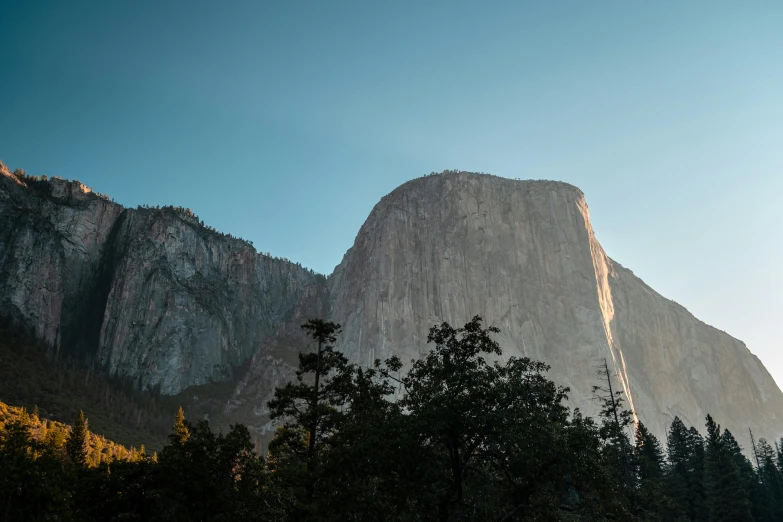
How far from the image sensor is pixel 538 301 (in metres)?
129

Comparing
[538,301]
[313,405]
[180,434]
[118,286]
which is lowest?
[313,405]

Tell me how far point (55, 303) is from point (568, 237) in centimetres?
14679

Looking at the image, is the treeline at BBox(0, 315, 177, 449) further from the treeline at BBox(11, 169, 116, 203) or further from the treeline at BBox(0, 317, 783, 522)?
the treeline at BBox(0, 317, 783, 522)

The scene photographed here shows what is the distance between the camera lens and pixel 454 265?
Answer: 137375 millimetres

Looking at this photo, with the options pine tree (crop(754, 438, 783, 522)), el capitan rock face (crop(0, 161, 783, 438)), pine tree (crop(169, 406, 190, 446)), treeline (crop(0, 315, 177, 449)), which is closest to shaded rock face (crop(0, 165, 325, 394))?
el capitan rock face (crop(0, 161, 783, 438))

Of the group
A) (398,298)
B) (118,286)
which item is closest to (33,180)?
(118,286)

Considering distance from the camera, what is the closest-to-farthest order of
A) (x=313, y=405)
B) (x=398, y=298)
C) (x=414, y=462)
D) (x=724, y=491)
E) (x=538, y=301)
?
(x=414, y=462)
(x=313, y=405)
(x=724, y=491)
(x=538, y=301)
(x=398, y=298)

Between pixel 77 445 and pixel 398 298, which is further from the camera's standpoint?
pixel 398 298

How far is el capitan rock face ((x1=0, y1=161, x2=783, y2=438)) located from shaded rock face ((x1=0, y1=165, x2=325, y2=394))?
44cm

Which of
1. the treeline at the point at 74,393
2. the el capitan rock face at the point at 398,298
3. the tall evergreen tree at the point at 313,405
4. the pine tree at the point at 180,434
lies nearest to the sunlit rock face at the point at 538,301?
the el capitan rock face at the point at 398,298

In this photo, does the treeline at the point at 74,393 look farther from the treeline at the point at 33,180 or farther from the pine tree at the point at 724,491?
the pine tree at the point at 724,491

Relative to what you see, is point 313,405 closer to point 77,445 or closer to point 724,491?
point 724,491

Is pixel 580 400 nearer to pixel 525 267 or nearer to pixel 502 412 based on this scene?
pixel 525 267

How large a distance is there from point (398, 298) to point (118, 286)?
93.3m
